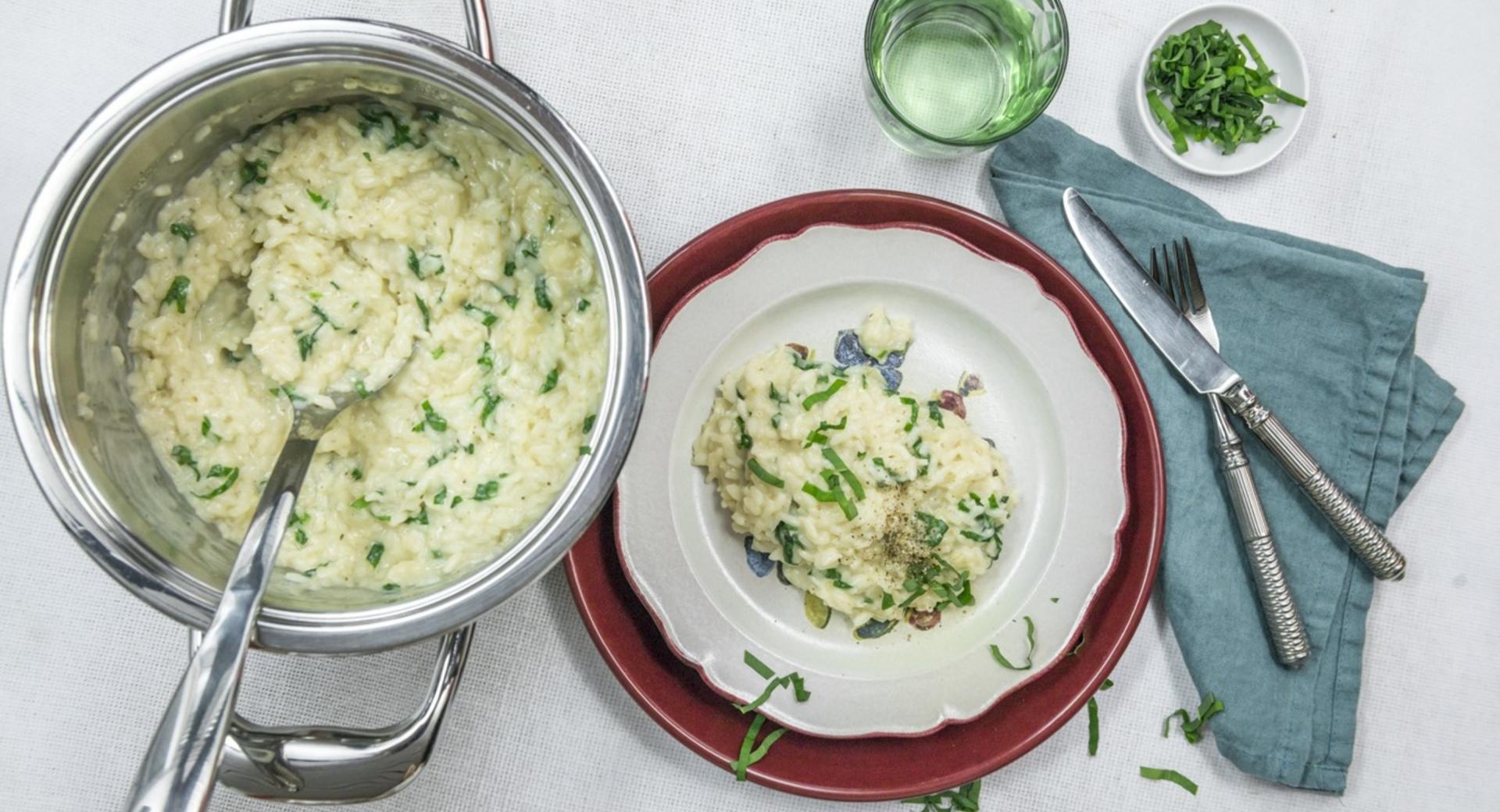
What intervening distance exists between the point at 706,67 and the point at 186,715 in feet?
5.27

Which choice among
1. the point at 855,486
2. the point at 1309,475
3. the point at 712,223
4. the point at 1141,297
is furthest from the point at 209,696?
the point at 1309,475

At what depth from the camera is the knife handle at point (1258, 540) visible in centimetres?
216

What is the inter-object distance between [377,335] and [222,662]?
581 millimetres

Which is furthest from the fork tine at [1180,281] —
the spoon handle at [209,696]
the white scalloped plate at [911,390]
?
the spoon handle at [209,696]

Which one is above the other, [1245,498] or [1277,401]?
[1277,401]

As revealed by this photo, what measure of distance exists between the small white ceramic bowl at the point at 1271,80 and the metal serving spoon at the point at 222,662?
1.75 metres

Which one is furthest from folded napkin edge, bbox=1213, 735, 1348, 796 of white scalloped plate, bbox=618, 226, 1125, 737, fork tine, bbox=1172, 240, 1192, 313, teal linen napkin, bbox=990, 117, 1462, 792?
fork tine, bbox=1172, 240, 1192, 313

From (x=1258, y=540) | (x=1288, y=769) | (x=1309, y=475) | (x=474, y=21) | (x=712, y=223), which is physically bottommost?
(x=1288, y=769)

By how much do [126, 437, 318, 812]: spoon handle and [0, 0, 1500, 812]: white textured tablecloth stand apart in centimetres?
69

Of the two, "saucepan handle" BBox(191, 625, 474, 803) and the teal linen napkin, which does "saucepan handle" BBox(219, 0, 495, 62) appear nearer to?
"saucepan handle" BBox(191, 625, 474, 803)

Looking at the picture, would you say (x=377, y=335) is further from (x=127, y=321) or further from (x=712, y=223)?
(x=712, y=223)

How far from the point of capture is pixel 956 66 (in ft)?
7.47

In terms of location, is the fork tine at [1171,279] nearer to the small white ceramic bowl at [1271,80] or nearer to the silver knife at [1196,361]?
the silver knife at [1196,361]

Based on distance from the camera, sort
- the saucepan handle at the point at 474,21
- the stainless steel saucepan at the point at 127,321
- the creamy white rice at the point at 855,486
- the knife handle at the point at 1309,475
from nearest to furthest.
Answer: the stainless steel saucepan at the point at 127,321, the saucepan handle at the point at 474,21, the creamy white rice at the point at 855,486, the knife handle at the point at 1309,475
